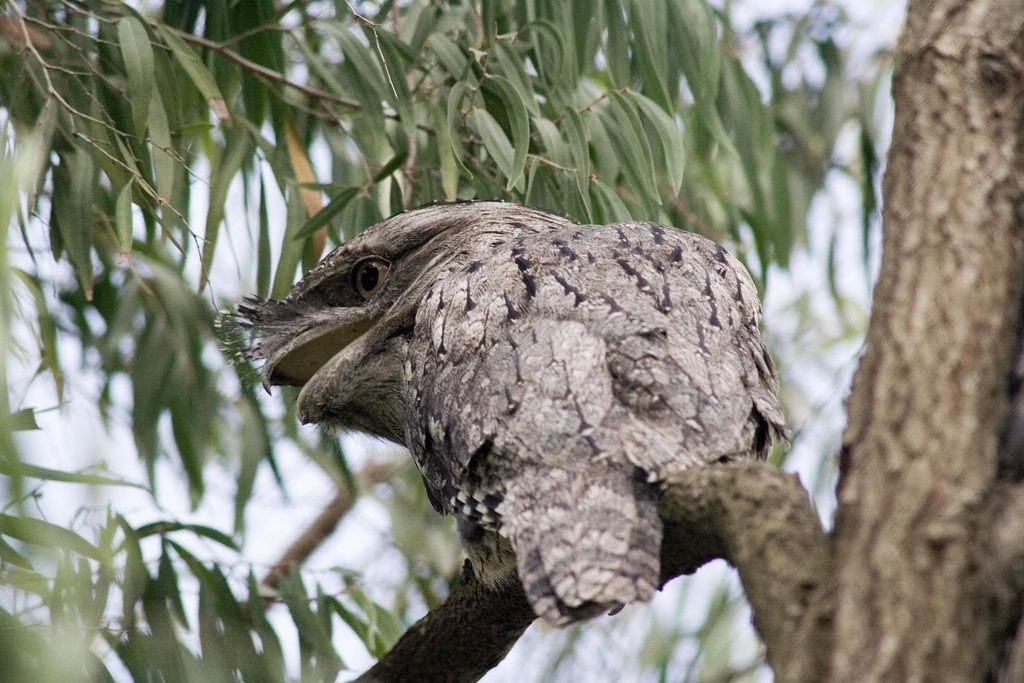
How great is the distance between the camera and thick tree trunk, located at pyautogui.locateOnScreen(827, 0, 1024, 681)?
1415mm

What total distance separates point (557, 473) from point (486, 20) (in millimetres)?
1739

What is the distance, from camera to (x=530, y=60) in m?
3.71

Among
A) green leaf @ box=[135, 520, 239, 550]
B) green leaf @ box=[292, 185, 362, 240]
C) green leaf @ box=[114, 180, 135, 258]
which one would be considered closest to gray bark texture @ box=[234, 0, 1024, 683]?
green leaf @ box=[114, 180, 135, 258]

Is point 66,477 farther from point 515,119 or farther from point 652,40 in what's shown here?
point 652,40

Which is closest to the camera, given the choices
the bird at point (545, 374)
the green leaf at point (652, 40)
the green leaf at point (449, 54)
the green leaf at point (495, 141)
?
the bird at point (545, 374)

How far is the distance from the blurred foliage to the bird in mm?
320

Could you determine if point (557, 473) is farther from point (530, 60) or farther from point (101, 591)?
point (530, 60)

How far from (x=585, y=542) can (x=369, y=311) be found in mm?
1240

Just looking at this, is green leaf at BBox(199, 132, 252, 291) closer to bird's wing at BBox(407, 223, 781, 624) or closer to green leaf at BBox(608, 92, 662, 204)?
bird's wing at BBox(407, 223, 781, 624)

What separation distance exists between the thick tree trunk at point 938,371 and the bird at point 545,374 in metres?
0.38

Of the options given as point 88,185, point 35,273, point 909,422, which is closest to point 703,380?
point 909,422

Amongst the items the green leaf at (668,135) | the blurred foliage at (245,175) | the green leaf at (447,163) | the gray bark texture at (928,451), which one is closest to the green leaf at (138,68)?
the blurred foliage at (245,175)

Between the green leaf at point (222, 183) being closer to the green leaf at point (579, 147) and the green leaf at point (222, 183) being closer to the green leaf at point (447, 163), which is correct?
the green leaf at point (447, 163)

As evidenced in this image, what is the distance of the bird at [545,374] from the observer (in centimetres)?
188
